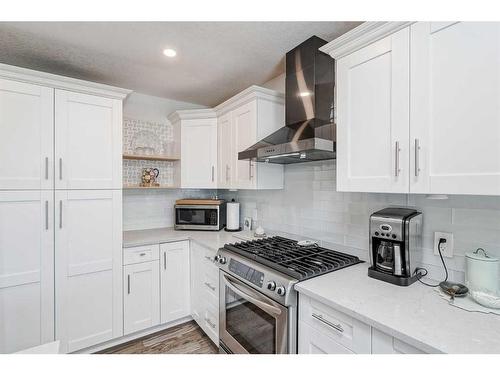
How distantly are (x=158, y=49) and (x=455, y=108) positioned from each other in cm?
195

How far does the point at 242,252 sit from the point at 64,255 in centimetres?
140

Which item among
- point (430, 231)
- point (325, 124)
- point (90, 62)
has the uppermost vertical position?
point (90, 62)

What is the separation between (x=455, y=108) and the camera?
40.8 inches

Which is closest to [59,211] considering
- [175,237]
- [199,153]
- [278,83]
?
[175,237]

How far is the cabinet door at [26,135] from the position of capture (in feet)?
5.77

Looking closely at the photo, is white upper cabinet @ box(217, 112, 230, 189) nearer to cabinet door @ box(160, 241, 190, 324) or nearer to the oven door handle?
cabinet door @ box(160, 241, 190, 324)

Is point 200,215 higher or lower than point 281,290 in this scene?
higher

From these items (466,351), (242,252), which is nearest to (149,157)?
(242,252)

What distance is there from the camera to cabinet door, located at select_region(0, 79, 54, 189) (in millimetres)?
1760

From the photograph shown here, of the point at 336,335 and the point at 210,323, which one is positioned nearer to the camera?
the point at 336,335

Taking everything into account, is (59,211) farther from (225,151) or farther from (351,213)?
(351,213)

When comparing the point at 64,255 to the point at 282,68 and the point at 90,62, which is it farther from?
the point at 282,68

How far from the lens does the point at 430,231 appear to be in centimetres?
139
